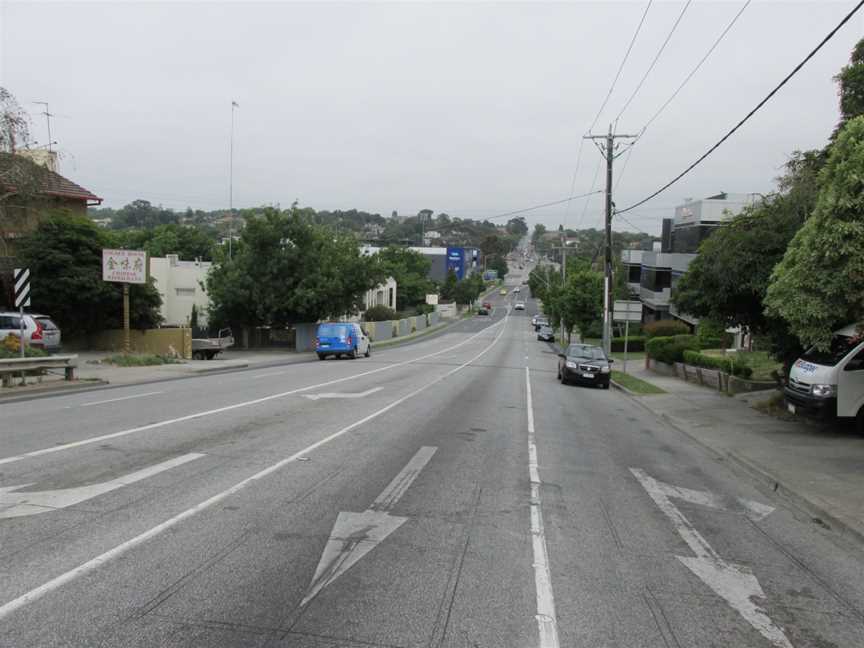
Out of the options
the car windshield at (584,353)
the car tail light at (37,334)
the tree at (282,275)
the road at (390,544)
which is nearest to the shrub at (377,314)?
the tree at (282,275)

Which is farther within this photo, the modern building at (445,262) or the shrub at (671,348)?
the modern building at (445,262)

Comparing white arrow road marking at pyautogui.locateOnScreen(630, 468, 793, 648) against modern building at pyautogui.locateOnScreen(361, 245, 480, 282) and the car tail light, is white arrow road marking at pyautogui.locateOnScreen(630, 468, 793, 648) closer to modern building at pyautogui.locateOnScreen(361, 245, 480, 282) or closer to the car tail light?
the car tail light

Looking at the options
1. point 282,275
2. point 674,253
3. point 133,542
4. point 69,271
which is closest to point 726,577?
point 133,542

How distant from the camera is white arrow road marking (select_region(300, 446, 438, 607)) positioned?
5.36 metres

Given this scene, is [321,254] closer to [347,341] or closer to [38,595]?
[347,341]

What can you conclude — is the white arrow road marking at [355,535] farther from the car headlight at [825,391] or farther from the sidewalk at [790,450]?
the car headlight at [825,391]

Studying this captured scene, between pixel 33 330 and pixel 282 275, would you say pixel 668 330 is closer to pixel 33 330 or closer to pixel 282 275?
pixel 282 275

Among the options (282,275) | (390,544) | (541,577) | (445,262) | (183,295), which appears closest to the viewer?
(541,577)

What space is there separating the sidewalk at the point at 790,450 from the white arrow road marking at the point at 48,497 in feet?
25.5

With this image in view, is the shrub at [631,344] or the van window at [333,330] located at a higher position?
the van window at [333,330]

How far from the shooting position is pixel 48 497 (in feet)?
23.3

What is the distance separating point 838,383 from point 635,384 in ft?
43.0

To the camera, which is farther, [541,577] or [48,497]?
[48,497]

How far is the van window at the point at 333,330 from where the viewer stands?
3751 cm
